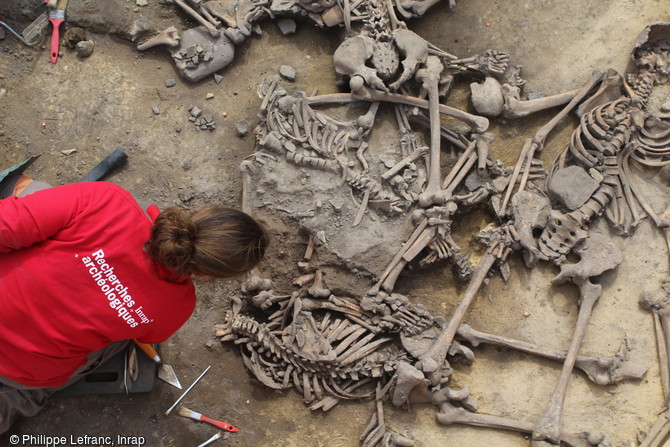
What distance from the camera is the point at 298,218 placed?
4.70 metres

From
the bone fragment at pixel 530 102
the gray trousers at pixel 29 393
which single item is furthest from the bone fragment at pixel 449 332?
the gray trousers at pixel 29 393

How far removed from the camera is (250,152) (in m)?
5.14

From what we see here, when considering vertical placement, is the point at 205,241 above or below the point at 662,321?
above

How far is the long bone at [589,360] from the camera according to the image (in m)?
4.42

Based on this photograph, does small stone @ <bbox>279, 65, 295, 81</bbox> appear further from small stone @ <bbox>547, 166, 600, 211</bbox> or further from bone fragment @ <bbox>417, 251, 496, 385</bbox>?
small stone @ <bbox>547, 166, 600, 211</bbox>

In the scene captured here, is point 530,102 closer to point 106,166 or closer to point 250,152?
point 250,152

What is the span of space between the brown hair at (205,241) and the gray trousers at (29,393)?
1411 millimetres

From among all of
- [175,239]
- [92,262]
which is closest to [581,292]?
[175,239]

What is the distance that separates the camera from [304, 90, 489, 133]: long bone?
497 cm

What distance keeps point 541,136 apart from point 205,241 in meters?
3.37

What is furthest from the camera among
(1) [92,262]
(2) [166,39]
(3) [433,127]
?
(2) [166,39]

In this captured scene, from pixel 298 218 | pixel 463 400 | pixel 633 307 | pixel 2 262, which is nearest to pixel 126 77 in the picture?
pixel 298 218

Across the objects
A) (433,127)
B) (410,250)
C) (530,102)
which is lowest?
(410,250)

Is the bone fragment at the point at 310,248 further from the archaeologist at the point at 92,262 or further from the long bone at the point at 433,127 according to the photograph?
the archaeologist at the point at 92,262
